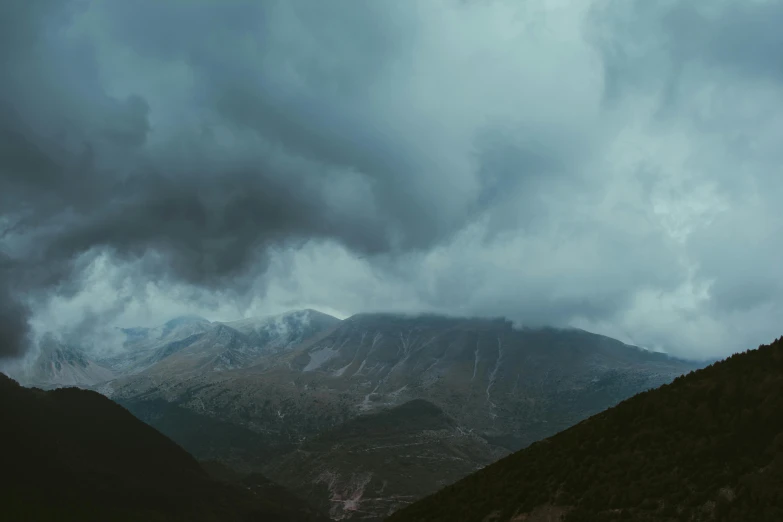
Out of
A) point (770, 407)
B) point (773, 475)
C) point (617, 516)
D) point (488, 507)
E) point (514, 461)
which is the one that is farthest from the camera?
point (514, 461)

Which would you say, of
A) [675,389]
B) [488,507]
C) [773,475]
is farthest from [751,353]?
[488,507]

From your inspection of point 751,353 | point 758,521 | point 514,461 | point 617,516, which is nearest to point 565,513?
point 617,516

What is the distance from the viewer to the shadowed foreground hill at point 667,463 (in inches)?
1884

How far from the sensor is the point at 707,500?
47.6 m

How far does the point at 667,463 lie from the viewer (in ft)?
186

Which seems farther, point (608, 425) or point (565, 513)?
point (608, 425)

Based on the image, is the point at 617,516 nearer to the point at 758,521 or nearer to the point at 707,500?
the point at 707,500

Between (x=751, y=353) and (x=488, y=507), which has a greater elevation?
(x=751, y=353)

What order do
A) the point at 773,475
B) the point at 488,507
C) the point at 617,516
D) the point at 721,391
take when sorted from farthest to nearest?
the point at 488,507 → the point at 721,391 → the point at 617,516 → the point at 773,475

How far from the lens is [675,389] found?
74.0 meters

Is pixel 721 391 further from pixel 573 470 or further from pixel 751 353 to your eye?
pixel 573 470

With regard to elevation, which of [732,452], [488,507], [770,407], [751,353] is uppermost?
[751,353]

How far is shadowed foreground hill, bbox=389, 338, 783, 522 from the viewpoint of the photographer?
47.8 m

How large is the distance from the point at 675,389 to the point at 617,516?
29.5 m
